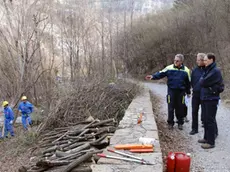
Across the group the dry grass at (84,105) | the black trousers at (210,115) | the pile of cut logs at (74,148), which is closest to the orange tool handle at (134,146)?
the pile of cut logs at (74,148)

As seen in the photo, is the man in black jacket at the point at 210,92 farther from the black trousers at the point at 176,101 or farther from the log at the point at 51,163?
the log at the point at 51,163

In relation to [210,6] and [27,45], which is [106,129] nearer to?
[27,45]

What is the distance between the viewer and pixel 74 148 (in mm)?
6570

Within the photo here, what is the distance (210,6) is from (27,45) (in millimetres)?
11849

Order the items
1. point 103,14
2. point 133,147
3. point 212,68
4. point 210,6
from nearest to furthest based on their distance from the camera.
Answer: point 133,147 → point 212,68 → point 210,6 → point 103,14

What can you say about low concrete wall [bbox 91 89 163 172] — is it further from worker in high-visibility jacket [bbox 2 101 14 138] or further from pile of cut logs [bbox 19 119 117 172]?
worker in high-visibility jacket [bbox 2 101 14 138]

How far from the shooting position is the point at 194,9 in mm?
20609

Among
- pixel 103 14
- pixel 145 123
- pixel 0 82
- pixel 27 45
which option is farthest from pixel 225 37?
pixel 0 82

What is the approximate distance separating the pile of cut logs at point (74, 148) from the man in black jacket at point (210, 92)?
2199mm

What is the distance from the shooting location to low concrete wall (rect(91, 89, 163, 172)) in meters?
4.01

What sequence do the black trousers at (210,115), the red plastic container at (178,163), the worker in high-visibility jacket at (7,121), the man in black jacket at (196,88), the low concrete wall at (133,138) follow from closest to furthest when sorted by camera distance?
the low concrete wall at (133,138) → the red plastic container at (178,163) → the black trousers at (210,115) → the man in black jacket at (196,88) → the worker in high-visibility jacket at (7,121)

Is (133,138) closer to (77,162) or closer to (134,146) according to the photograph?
(134,146)

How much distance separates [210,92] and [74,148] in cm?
336

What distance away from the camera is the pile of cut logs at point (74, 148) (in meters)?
5.45
